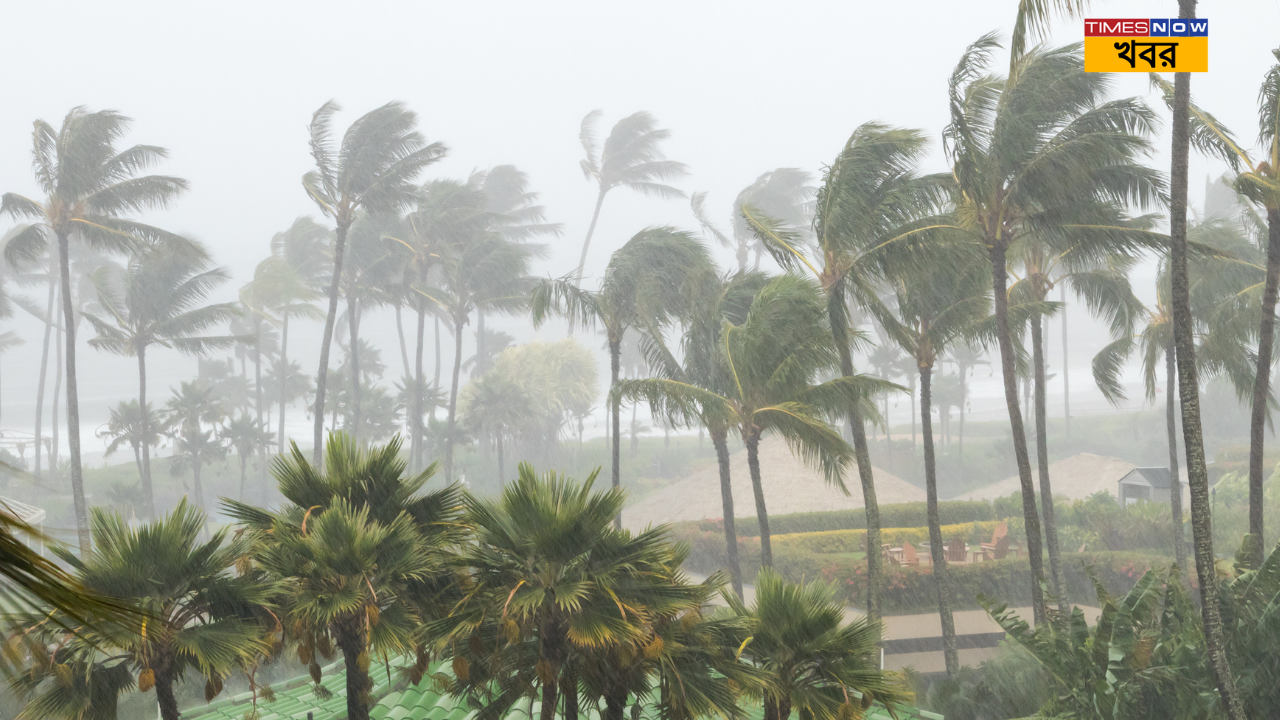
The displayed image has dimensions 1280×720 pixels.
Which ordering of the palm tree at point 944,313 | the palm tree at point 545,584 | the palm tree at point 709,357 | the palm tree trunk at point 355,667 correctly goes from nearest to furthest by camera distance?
the palm tree at point 545,584 → the palm tree trunk at point 355,667 → the palm tree at point 944,313 → the palm tree at point 709,357

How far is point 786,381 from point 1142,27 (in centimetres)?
729

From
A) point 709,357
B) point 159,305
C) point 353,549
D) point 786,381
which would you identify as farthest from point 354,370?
point 353,549

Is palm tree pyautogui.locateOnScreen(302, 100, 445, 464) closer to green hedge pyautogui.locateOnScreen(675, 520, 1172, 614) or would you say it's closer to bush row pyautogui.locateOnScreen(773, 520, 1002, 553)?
bush row pyautogui.locateOnScreen(773, 520, 1002, 553)

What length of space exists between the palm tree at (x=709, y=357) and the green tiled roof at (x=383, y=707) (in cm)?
601

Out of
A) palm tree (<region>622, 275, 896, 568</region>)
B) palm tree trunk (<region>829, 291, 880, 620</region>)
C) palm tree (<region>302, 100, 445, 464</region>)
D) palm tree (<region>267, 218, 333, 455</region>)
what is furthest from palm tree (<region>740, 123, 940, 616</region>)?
palm tree (<region>267, 218, 333, 455</region>)

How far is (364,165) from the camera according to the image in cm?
3117

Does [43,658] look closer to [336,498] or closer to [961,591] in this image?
[336,498]

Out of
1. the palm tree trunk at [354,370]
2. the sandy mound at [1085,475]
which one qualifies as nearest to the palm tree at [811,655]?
the sandy mound at [1085,475]

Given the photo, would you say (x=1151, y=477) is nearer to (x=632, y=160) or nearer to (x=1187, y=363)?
(x=1187, y=363)

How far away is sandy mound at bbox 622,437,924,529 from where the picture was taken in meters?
36.5

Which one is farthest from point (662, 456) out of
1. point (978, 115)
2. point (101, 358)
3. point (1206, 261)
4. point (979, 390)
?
point (101, 358)

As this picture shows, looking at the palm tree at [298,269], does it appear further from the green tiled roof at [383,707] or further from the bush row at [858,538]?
the green tiled roof at [383,707]

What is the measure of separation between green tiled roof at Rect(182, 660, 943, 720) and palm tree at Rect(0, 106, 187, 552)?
15209 mm

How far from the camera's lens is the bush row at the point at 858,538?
26672mm
